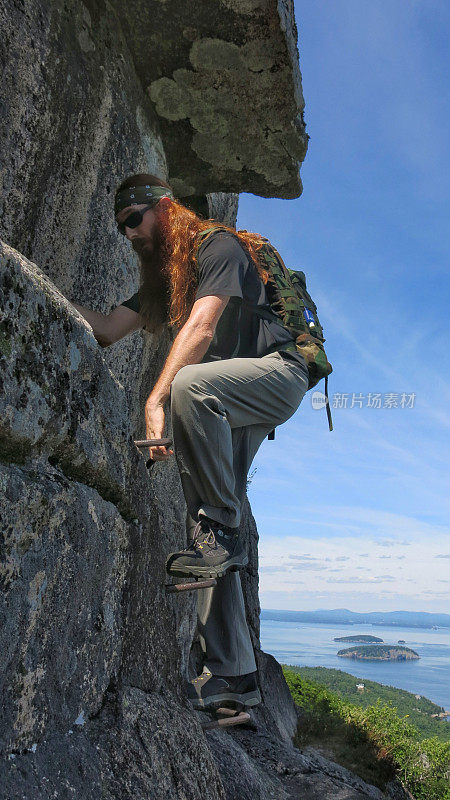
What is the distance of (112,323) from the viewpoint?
15.4 ft

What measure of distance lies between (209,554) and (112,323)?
2164 mm

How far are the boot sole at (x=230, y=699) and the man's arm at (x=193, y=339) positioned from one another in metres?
1.78

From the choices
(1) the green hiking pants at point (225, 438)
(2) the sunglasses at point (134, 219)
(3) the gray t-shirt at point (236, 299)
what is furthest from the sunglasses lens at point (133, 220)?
(1) the green hiking pants at point (225, 438)

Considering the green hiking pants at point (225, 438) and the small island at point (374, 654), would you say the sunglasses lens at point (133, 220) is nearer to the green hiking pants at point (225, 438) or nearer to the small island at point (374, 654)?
the green hiking pants at point (225, 438)

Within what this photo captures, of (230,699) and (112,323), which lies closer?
(230,699)

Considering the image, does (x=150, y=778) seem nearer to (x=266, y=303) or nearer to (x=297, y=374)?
(x=297, y=374)

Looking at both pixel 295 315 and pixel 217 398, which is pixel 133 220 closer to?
pixel 295 315

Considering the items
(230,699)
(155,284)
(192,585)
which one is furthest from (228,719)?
(155,284)

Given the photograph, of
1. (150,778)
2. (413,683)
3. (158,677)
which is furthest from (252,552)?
(413,683)

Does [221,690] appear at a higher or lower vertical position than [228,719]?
higher

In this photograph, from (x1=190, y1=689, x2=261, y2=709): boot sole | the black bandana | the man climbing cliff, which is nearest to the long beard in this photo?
the man climbing cliff

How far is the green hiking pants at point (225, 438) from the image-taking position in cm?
350

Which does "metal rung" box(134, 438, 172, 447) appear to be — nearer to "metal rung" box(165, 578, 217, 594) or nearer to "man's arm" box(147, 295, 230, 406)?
"man's arm" box(147, 295, 230, 406)

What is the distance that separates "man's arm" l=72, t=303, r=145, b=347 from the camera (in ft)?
14.9
